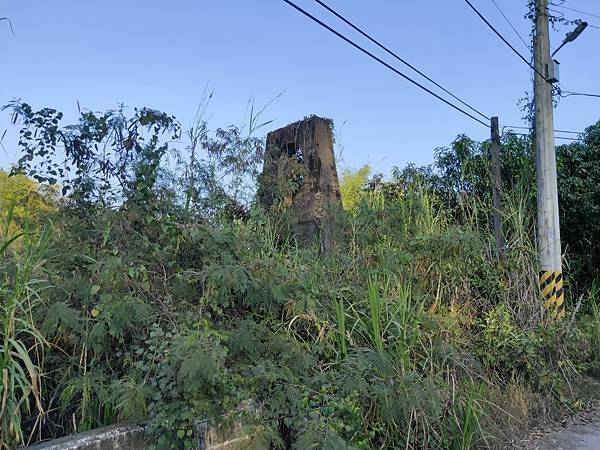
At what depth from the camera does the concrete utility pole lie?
6778 millimetres

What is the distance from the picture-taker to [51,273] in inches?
128

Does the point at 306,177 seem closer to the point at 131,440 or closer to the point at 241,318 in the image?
the point at 241,318

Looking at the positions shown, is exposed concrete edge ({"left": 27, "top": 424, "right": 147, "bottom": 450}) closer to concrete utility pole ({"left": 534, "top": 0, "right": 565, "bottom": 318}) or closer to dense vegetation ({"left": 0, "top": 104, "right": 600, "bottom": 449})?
dense vegetation ({"left": 0, "top": 104, "right": 600, "bottom": 449})

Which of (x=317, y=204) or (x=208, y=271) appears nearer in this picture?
(x=208, y=271)

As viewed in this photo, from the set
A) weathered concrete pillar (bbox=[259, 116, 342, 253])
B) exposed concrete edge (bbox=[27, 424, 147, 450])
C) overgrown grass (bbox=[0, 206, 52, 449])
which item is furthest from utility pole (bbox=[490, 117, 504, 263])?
overgrown grass (bbox=[0, 206, 52, 449])

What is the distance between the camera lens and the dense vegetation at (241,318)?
118 inches

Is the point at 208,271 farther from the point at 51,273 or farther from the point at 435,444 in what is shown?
the point at 435,444

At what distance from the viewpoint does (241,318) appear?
3.95 m

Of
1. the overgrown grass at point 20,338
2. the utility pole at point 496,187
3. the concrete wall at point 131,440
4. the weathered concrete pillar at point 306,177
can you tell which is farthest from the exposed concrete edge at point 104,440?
the utility pole at point 496,187

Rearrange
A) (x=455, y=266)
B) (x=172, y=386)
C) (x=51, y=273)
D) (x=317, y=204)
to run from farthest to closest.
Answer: (x=317, y=204)
(x=455, y=266)
(x=51, y=273)
(x=172, y=386)

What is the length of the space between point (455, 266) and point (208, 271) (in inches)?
129

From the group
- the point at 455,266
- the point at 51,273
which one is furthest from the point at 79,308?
the point at 455,266

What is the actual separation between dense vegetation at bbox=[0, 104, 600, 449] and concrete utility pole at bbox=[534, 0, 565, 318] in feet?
1.96

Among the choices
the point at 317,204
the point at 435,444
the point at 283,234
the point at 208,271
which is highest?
the point at 317,204
